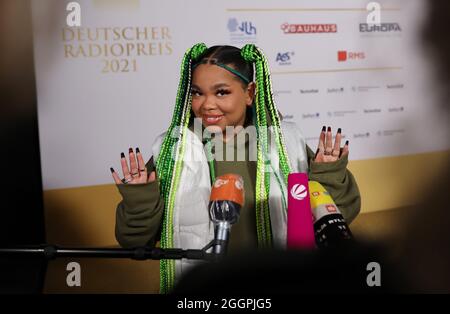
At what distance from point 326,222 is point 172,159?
42cm

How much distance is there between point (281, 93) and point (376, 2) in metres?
0.44

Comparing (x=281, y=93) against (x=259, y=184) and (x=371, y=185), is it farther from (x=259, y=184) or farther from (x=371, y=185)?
(x=259, y=184)

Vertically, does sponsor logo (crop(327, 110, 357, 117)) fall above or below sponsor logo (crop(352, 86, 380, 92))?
below

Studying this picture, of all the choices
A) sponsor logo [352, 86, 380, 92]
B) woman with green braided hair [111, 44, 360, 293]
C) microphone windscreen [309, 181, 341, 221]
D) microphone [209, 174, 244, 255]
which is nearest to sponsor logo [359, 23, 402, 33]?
sponsor logo [352, 86, 380, 92]

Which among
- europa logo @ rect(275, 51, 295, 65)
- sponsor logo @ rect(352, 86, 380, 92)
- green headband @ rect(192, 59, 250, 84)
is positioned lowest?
green headband @ rect(192, 59, 250, 84)

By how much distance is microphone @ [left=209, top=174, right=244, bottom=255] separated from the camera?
88cm

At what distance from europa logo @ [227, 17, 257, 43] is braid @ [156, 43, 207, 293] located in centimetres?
55

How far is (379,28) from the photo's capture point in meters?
1.90

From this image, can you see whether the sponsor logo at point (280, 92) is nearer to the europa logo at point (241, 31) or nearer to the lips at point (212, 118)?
the europa logo at point (241, 31)

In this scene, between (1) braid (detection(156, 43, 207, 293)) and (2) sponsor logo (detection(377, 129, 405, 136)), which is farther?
(2) sponsor logo (detection(377, 129, 405, 136))

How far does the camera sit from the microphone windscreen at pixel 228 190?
892 mm

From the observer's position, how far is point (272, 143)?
48.3 inches

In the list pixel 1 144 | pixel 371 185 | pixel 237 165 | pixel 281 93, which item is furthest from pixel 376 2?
pixel 1 144

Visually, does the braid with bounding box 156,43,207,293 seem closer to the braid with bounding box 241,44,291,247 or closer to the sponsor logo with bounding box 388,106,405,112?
the braid with bounding box 241,44,291,247
